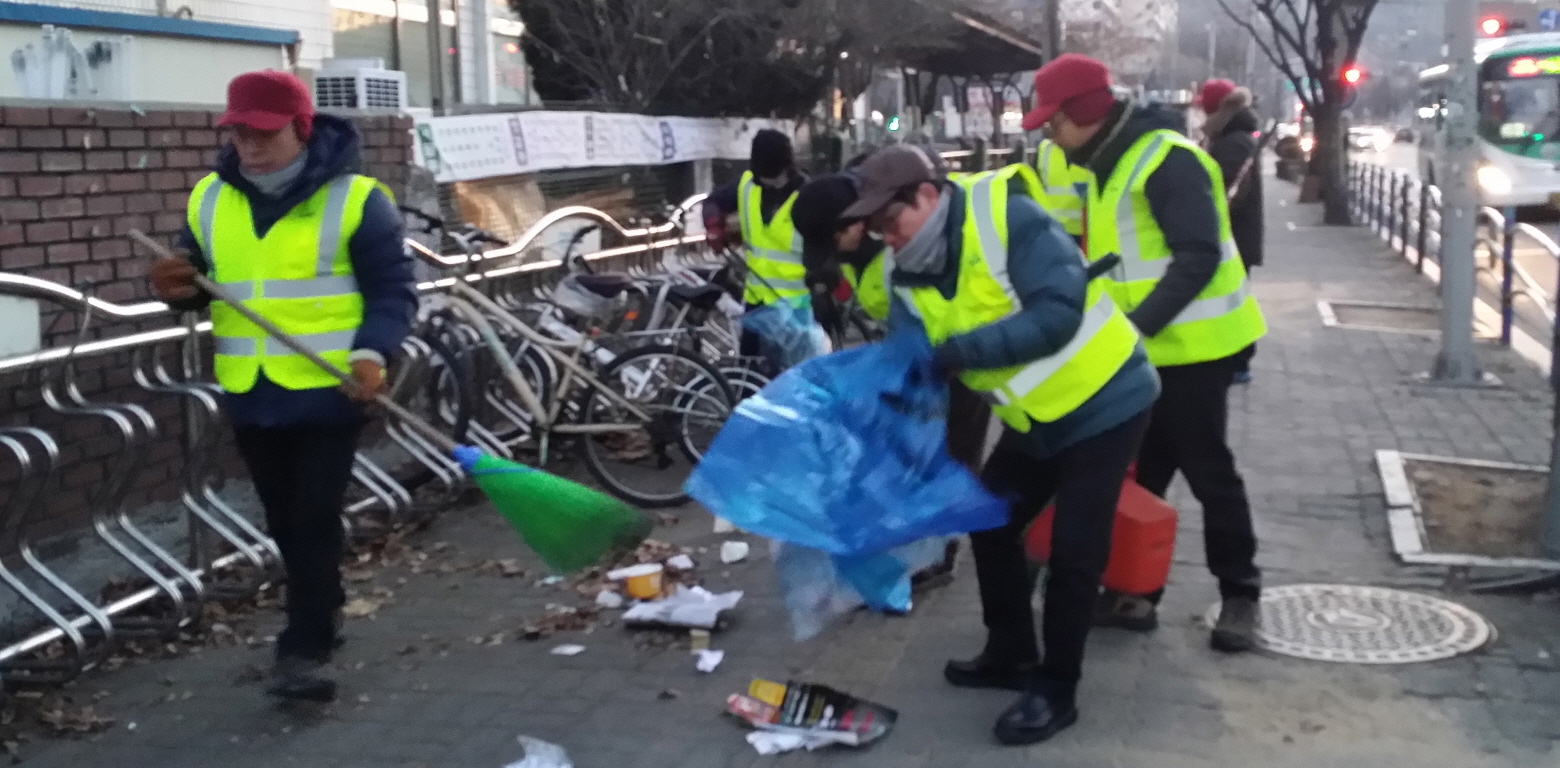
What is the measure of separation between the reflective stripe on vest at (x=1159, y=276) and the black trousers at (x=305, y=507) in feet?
7.79

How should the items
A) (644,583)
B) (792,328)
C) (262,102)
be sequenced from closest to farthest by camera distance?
(262,102) → (644,583) → (792,328)

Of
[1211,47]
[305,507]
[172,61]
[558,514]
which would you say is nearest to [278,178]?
[305,507]

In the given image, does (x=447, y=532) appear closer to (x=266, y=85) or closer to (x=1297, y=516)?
(x=266, y=85)

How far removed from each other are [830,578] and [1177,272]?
142 centimetres

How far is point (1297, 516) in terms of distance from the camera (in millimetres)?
6980

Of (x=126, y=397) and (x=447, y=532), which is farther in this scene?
(x=447, y=532)

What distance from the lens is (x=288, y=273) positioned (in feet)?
15.1

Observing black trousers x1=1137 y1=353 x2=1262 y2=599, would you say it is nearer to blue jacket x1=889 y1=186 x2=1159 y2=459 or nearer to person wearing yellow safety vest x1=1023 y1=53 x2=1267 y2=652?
person wearing yellow safety vest x1=1023 y1=53 x2=1267 y2=652

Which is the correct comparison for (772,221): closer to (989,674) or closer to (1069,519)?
(989,674)

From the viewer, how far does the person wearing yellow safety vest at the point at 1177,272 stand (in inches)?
190

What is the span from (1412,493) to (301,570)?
189 inches

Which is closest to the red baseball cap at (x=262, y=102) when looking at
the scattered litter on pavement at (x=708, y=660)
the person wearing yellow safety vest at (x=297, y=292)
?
the person wearing yellow safety vest at (x=297, y=292)

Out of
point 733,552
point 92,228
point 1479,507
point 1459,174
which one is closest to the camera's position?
point 92,228

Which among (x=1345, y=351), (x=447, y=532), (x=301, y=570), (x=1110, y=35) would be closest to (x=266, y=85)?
(x=301, y=570)
